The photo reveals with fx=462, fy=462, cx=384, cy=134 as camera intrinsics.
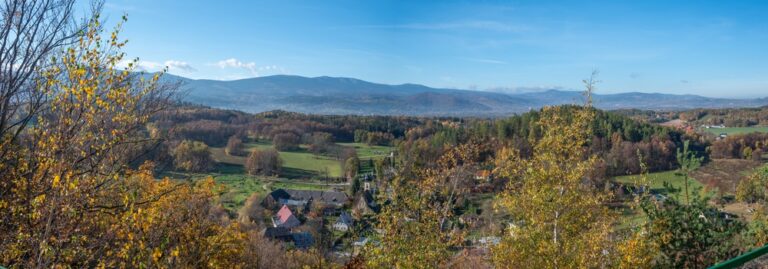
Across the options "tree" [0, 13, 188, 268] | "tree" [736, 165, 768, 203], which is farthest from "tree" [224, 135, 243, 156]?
"tree" [736, 165, 768, 203]

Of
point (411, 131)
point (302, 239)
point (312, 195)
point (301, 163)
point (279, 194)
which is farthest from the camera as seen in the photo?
point (411, 131)

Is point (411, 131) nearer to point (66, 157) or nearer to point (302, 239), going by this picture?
point (302, 239)

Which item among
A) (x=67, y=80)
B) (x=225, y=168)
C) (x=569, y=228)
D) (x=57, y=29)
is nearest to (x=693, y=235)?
(x=569, y=228)

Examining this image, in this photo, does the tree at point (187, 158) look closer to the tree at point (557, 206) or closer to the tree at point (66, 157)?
the tree at point (66, 157)

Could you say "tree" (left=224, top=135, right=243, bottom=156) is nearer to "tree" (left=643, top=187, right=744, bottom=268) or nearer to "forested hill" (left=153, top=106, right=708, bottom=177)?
"forested hill" (left=153, top=106, right=708, bottom=177)

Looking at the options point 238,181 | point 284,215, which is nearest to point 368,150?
point 238,181
